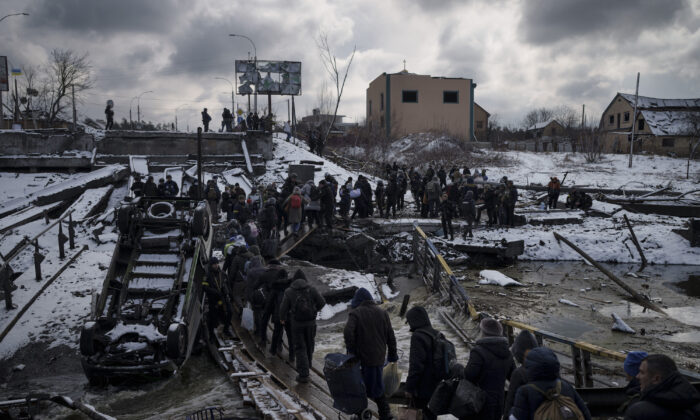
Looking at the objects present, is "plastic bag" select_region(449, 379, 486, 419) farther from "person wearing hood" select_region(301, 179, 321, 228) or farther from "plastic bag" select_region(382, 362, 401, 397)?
"person wearing hood" select_region(301, 179, 321, 228)

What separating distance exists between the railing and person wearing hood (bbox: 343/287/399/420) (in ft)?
5.81

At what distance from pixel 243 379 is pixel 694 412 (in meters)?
5.15

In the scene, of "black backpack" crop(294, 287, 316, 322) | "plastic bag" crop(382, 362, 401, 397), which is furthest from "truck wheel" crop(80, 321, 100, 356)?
"plastic bag" crop(382, 362, 401, 397)

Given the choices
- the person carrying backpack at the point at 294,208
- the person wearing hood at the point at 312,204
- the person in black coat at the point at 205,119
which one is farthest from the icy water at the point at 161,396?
the person in black coat at the point at 205,119

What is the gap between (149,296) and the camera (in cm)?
795

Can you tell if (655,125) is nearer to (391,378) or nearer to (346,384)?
(391,378)

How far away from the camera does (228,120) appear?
29875 mm

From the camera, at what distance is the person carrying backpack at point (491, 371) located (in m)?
3.98

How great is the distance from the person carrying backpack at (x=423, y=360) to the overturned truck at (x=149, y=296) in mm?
3737

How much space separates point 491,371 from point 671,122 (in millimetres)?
54711

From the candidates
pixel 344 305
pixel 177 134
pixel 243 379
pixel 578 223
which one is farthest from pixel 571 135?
pixel 243 379

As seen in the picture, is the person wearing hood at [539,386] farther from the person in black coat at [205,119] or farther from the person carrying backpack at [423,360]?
the person in black coat at [205,119]

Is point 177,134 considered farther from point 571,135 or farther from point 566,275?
point 571,135

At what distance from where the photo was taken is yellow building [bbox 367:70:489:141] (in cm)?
4722
